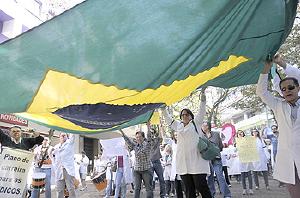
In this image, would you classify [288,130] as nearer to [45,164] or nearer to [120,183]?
[45,164]

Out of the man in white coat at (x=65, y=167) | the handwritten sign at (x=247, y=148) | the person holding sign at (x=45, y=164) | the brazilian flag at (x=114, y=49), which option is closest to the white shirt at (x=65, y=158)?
the man in white coat at (x=65, y=167)

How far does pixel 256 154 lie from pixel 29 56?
9070mm

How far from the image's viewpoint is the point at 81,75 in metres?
3.16

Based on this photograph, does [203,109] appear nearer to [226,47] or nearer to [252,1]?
[226,47]

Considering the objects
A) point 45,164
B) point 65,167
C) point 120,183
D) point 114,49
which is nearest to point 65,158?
point 65,167

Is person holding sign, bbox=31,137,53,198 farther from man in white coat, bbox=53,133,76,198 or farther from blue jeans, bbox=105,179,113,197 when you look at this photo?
blue jeans, bbox=105,179,113,197

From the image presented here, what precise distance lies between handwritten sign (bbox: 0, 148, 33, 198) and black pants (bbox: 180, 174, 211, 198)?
9.21ft

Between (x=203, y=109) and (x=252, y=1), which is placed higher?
(x=252, y=1)

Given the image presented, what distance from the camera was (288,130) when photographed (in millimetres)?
3963

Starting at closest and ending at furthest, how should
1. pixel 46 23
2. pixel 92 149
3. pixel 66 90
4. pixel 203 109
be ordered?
pixel 46 23 < pixel 66 90 < pixel 203 109 < pixel 92 149

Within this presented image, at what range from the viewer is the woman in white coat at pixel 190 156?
608 centimetres

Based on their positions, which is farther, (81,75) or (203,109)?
(203,109)

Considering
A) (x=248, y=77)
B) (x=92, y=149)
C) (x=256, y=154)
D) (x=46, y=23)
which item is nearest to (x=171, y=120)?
(x=248, y=77)

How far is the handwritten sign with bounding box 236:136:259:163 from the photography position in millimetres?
10906
